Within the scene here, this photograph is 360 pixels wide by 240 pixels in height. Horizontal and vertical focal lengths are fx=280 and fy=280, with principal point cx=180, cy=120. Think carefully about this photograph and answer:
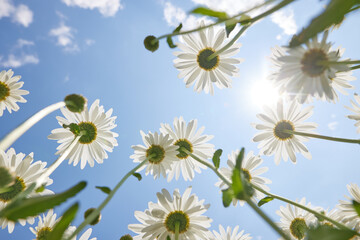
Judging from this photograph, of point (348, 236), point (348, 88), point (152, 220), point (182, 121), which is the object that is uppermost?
point (348, 88)

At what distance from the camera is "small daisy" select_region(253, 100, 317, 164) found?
192cm

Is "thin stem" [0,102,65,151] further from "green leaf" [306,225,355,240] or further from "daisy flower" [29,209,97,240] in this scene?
"daisy flower" [29,209,97,240]

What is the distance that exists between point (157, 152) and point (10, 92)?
147 centimetres

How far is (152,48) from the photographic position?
1.45 metres

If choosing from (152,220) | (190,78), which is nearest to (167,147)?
(152,220)

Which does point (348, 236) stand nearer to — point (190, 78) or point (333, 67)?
point (333, 67)

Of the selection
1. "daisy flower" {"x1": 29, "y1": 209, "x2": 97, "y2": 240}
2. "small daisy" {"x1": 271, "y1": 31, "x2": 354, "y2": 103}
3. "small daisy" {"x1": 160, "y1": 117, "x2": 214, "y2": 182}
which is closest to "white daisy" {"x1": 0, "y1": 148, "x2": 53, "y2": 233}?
"daisy flower" {"x1": 29, "y1": 209, "x2": 97, "y2": 240}

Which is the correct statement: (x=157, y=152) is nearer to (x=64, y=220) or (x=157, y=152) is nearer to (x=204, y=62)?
(x=204, y=62)

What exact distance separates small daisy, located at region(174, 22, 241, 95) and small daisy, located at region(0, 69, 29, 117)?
4.51ft

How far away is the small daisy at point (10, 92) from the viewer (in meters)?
2.34

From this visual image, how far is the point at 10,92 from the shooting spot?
2367 millimetres

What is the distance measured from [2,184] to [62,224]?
0.79ft

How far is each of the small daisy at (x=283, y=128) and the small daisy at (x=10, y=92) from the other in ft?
6.41

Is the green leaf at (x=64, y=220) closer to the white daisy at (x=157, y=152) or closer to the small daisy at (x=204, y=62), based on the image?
the white daisy at (x=157, y=152)
